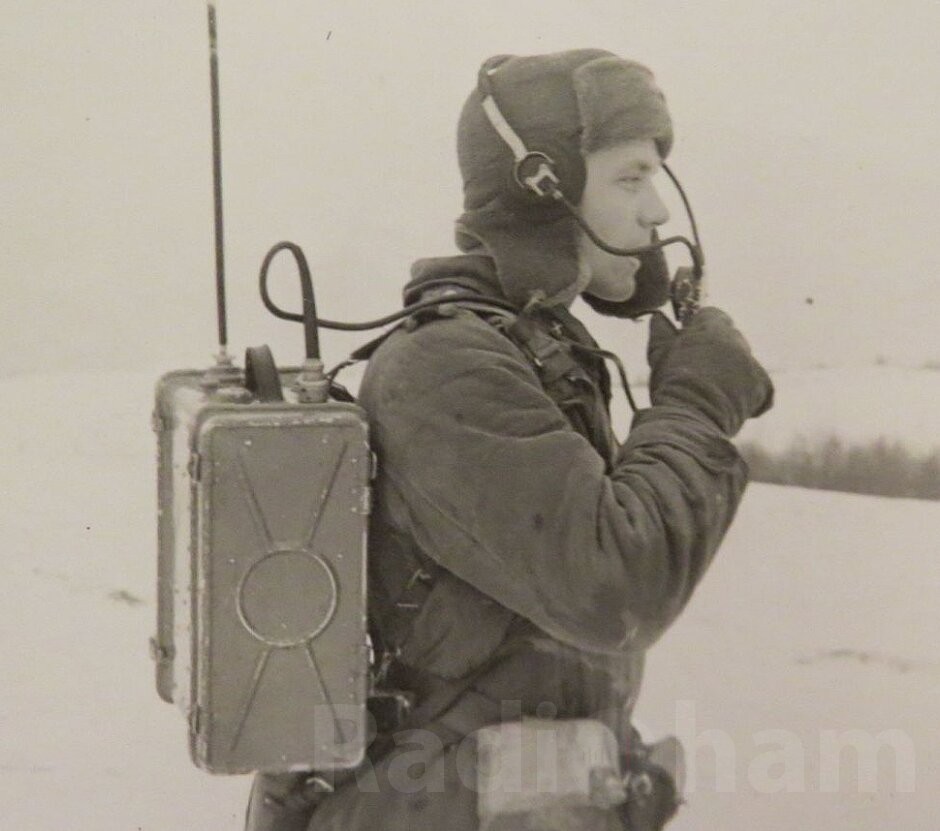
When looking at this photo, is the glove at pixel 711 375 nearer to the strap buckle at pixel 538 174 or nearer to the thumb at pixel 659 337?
the thumb at pixel 659 337

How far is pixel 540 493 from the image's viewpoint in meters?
1.10

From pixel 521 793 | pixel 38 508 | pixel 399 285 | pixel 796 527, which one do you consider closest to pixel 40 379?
pixel 38 508

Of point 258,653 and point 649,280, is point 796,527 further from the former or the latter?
point 258,653

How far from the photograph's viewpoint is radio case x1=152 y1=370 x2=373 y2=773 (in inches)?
43.4

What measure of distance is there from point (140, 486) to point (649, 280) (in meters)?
0.74

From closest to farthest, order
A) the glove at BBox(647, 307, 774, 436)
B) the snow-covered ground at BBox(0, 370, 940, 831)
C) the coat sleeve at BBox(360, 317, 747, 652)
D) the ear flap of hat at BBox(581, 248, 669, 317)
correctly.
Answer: the coat sleeve at BBox(360, 317, 747, 652) → the glove at BBox(647, 307, 774, 436) → the ear flap of hat at BBox(581, 248, 669, 317) → the snow-covered ground at BBox(0, 370, 940, 831)

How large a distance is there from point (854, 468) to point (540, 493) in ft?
2.86

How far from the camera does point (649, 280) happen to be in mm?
1410

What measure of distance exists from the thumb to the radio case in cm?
30

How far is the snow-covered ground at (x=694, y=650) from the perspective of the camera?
1.74 m

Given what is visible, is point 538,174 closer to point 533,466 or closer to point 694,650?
point 533,466

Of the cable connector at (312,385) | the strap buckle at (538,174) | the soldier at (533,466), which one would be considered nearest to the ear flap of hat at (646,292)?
the soldier at (533,466)

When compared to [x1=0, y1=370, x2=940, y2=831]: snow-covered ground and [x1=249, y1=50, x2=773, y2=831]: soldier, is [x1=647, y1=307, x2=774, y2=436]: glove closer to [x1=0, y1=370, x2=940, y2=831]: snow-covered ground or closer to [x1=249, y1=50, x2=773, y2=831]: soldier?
[x1=249, y1=50, x2=773, y2=831]: soldier

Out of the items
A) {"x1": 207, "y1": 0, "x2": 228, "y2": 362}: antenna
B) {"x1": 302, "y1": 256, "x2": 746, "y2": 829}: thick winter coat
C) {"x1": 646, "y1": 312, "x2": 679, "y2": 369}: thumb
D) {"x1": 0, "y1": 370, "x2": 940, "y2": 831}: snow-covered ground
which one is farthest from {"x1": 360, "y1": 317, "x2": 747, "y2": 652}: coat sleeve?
{"x1": 0, "y1": 370, "x2": 940, "y2": 831}: snow-covered ground
